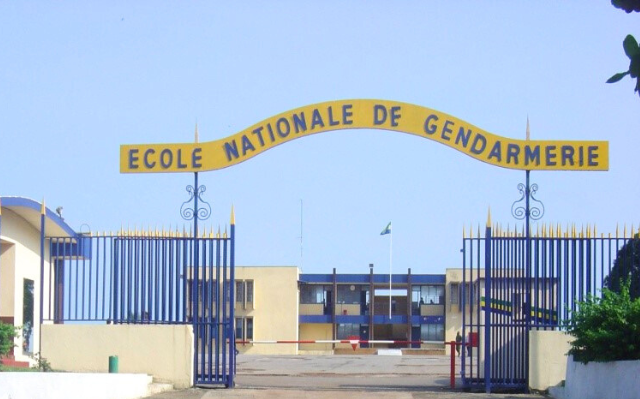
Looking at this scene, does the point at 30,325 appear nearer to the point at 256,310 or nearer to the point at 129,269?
the point at 129,269

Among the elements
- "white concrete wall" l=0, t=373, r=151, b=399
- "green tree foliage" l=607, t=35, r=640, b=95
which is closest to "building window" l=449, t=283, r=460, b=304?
"white concrete wall" l=0, t=373, r=151, b=399

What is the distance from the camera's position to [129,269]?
18.8m

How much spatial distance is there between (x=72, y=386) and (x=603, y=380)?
8143 millimetres

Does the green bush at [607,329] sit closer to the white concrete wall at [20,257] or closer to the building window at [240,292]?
the white concrete wall at [20,257]

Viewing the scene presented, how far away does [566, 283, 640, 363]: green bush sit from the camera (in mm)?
15242

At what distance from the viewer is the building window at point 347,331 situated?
71312 mm

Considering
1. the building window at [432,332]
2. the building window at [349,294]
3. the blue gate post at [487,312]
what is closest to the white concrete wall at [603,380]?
the blue gate post at [487,312]

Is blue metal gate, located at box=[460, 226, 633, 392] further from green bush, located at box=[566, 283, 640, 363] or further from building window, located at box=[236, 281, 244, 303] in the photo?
building window, located at box=[236, 281, 244, 303]

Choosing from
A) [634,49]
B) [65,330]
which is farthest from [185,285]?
[634,49]

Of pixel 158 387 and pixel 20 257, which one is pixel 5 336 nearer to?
pixel 158 387

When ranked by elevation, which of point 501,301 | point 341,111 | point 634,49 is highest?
point 341,111

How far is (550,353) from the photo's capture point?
60.4 feet

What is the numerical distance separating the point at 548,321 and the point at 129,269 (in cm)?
773

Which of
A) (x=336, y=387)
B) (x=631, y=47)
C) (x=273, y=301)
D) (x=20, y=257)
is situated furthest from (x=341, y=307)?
(x=631, y=47)
